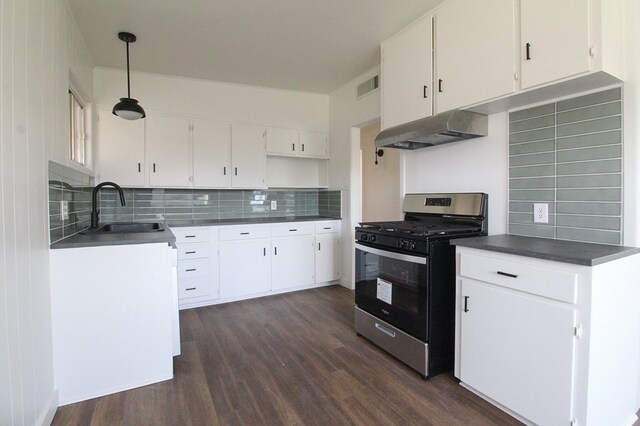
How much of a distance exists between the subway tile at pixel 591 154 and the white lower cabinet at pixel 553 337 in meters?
0.53

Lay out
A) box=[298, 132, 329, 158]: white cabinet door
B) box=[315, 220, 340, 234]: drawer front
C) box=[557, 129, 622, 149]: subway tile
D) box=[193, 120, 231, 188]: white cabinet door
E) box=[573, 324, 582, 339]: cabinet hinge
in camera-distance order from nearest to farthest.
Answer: box=[573, 324, 582, 339]: cabinet hinge → box=[557, 129, 622, 149]: subway tile → box=[193, 120, 231, 188]: white cabinet door → box=[315, 220, 340, 234]: drawer front → box=[298, 132, 329, 158]: white cabinet door

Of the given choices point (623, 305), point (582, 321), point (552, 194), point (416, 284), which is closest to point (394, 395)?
point (416, 284)

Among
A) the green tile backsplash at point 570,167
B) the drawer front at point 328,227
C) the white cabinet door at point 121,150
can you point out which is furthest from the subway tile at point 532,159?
the white cabinet door at point 121,150

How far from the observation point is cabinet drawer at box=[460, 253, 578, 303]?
4.77ft

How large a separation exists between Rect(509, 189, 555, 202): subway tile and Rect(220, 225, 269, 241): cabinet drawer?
2.51m

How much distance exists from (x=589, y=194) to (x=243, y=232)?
118 inches

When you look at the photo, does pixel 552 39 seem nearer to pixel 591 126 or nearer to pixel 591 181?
pixel 591 126

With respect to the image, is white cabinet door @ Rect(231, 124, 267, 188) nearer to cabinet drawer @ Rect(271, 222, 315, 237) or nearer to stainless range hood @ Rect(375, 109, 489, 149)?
cabinet drawer @ Rect(271, 222, 315, 237)

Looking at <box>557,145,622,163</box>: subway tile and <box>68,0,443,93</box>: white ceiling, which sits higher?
<box>68,0,443,93</box>: white ceiling

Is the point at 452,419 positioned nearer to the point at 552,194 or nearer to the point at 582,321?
the point at 582,321

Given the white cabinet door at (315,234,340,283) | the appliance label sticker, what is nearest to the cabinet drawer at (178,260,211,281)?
the white cabinet door at (315,234,340,283)

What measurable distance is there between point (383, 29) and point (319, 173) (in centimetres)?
223

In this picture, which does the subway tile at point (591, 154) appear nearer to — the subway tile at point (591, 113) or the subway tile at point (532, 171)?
the subway tile at point (532, 171)

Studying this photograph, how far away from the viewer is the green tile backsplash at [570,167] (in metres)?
1.73
